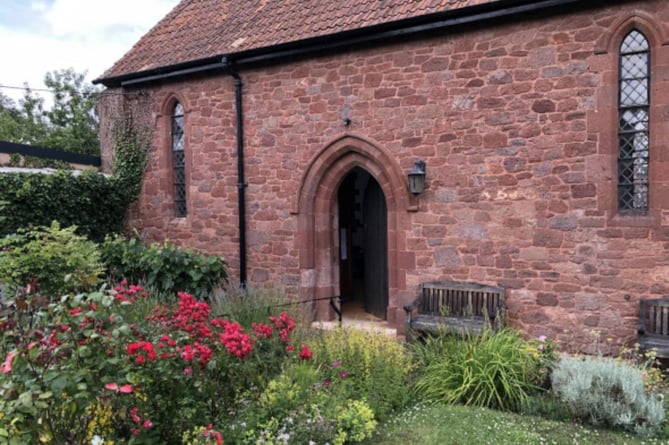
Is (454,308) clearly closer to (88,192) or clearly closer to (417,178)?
(417,178)

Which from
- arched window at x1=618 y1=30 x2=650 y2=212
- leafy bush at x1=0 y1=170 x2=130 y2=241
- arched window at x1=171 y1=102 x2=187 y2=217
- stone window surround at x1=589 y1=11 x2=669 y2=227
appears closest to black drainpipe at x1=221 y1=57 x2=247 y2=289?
arched window at x1=171 y1=102 x2=187 y2=217

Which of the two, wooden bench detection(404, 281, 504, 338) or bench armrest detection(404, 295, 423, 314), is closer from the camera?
wooden bench detection(404, 281, 504, 338)

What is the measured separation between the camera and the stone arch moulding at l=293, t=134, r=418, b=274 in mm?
7910

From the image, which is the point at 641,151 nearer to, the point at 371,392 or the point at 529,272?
the point at 529,272

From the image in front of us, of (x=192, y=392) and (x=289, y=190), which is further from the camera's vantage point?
(x=289, y=190)

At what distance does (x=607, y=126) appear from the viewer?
6.35m

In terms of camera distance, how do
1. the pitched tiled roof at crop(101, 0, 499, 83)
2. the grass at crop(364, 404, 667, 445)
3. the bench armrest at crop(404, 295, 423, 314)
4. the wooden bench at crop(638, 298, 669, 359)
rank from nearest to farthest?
the grass at crop(364, 404, 667, 445) → the wooden bench at crop(638, 298, 669, 359) → the bench armrest at crop(404, 295, 423, 314) → the pitched tiled roof at crop(101, 0, 499, 83)

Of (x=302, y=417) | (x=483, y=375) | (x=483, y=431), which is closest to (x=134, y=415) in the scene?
(x=302, y=417)

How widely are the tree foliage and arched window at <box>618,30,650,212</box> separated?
84.2 feet

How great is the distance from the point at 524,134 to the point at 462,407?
390cm

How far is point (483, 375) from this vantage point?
5094 mm

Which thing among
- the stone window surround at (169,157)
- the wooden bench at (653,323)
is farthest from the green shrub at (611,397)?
the stone window surround at (169,157)

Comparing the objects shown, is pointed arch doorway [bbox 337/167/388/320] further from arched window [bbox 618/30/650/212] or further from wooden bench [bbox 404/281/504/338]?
arched window [bbox 618/30/650/212]

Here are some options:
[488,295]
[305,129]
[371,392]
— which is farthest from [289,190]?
[371,392]
